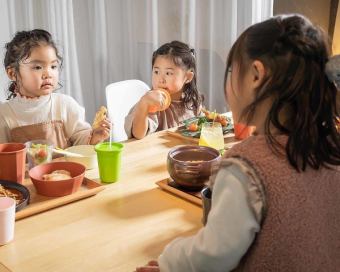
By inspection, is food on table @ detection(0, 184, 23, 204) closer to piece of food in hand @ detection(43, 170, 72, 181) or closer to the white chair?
piece of food in hand @ detection(43, 170, 72, 181)

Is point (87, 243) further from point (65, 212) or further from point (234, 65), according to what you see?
point (234, 65)

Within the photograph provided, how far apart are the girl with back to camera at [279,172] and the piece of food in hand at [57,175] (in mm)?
571

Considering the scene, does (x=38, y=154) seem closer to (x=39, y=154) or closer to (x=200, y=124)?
(x=39, y=154)

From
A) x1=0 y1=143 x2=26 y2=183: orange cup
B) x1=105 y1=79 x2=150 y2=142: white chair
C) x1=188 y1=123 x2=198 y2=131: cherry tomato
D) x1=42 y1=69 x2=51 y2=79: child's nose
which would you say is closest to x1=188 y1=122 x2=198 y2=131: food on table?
x1=188 y1=123 x2=198 y2=131: cherry tomato

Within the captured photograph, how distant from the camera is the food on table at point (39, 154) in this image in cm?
153

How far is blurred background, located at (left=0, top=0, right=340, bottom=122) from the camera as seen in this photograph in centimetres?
305

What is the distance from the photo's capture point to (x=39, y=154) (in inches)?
60.4

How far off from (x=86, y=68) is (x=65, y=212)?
7.97 ft

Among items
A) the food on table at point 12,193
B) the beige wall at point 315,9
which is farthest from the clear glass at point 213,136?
the beige wall at point 315,9

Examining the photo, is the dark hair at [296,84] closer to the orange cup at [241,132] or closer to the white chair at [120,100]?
the orange cup at [241,132]

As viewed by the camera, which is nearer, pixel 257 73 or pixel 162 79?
pixel 257 73

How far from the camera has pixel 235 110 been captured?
3.22 ft

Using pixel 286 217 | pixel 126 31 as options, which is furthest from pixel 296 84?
pixel 126 31

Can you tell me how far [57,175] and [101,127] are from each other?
459 mm
